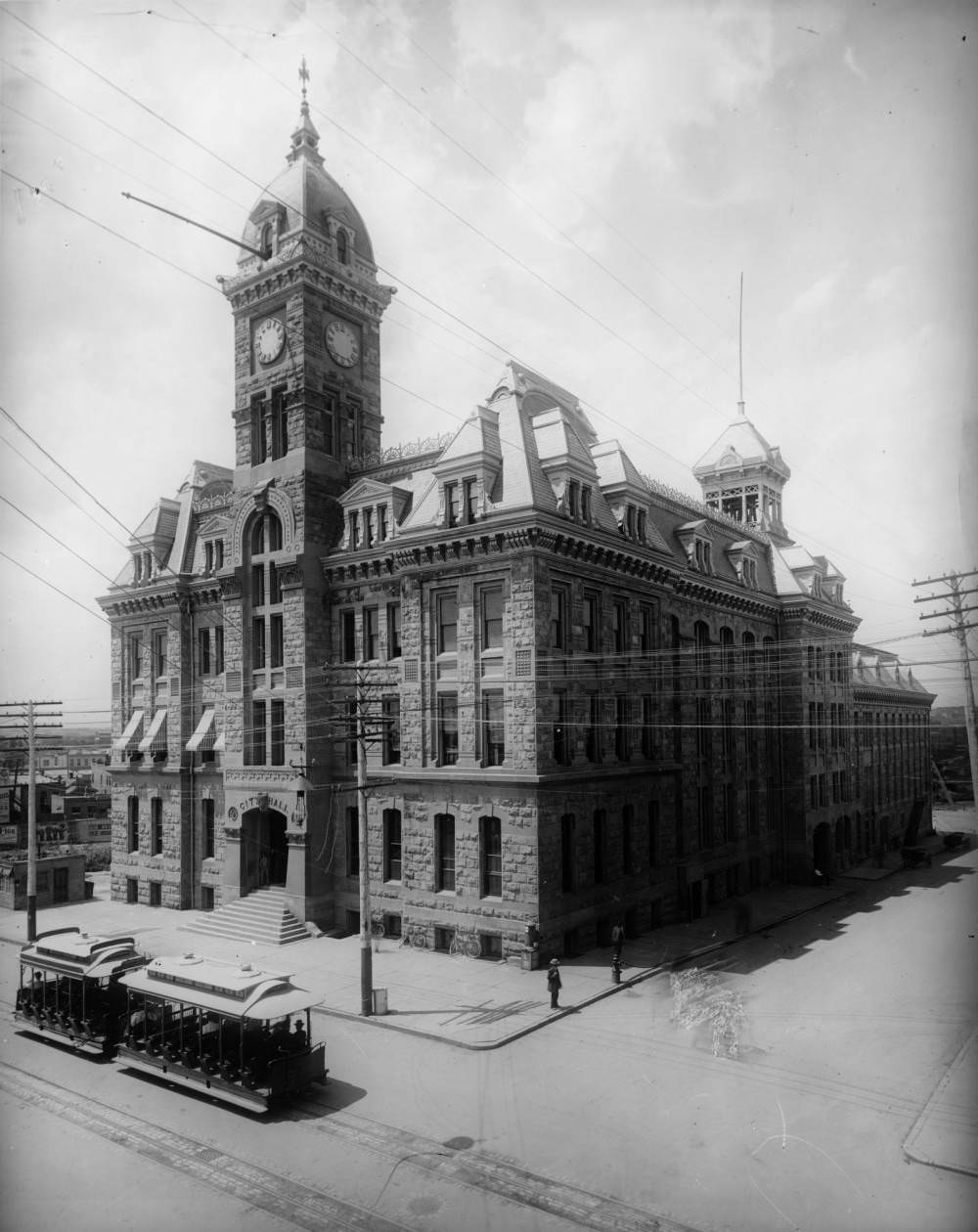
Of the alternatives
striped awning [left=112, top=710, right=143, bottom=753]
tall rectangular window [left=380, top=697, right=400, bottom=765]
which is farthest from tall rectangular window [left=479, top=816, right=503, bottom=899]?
striped awning [left=112, top=710, right=143, bottom=753]

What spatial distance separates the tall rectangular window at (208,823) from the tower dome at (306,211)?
76.7ft

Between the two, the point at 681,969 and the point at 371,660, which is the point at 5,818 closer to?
the point at 371,660

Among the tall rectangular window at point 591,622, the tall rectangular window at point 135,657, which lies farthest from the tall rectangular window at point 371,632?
the tall rectangular window at point 135,657

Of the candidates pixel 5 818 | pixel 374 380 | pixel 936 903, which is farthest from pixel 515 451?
pixel 5 818

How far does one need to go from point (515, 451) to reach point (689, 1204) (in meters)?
22.2

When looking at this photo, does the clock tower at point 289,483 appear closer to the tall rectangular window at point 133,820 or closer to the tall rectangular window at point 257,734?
the tall rectangular window at point 257,734

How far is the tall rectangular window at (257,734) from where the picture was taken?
35.7m

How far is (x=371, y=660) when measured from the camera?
3375 cm

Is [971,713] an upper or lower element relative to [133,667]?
lower

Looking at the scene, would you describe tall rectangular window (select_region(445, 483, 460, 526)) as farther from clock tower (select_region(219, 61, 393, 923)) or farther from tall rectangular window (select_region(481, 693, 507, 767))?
clock tower (select_region(219, 61, 393, 923))

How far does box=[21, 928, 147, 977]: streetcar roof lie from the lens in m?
21.5

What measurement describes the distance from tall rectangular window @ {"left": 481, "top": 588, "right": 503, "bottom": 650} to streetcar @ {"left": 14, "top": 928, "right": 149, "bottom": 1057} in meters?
14.0

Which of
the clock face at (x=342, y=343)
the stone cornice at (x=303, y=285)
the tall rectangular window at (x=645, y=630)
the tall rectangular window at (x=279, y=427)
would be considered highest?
the stone cornice at (x=303, y=285)

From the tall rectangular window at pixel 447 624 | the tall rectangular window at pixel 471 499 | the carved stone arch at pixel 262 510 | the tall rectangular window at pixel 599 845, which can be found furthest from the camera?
the carved stone arch at pixel 262 510
